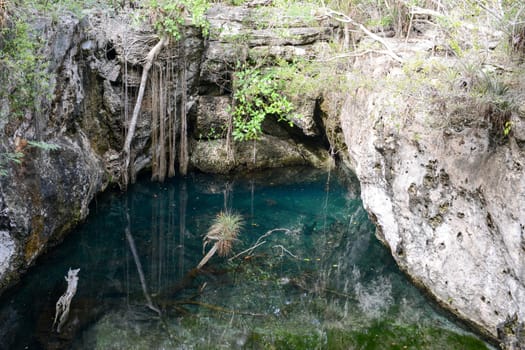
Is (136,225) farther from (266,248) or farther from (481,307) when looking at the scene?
(481,307)

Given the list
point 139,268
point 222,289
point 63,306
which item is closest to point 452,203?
point 222,289

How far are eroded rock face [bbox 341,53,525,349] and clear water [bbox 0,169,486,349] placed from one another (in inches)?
20.4

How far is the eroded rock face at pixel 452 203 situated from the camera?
4.83m

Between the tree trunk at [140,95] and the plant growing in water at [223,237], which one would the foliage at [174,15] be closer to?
the tree trunk at [140,95]

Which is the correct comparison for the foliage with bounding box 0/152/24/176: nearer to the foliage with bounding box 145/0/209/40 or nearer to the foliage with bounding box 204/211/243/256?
the foliage with bounding box 204/211/243/256

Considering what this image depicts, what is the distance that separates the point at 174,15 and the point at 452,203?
7.00 m

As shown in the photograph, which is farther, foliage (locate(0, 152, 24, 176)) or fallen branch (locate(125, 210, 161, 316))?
fallen branch (locate(125, 210, 161, 316))

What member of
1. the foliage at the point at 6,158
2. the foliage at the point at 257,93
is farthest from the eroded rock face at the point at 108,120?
the foliage at the point at 257,93

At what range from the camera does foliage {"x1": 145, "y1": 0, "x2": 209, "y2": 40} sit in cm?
947

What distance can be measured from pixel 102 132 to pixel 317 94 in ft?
16.7

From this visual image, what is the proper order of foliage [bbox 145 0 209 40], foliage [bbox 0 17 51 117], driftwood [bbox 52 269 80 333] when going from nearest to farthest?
1. driftwood [bbox 52 269 80 333]
2. foliage [bbox 0 17 51 117]
3. foliage [bbox 145 0 209 40]

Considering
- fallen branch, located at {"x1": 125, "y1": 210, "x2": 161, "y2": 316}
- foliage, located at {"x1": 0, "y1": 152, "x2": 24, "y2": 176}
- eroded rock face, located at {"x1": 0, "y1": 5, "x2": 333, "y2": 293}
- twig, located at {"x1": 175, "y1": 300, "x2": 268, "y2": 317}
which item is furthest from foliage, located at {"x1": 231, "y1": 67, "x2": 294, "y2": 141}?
foliage, located at {"x1": 0, "y1": 152, "x2": 24, "y2": 176}

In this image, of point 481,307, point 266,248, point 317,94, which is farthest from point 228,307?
point 317,94

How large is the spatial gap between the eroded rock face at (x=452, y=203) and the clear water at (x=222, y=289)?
52 centimetres
